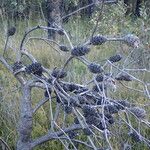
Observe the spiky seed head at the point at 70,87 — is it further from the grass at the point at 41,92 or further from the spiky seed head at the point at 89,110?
the spiky seed head at the point at 89,110

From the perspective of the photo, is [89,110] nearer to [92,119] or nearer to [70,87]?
[92,119]

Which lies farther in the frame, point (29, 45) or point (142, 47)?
point (29, 45)

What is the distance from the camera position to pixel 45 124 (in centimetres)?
306

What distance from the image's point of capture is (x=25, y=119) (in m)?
1.93

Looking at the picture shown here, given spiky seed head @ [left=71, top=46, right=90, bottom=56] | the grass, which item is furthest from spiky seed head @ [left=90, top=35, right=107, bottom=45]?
the grass

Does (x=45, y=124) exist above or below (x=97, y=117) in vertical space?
below

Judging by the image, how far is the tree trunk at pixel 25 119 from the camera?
1.92 metres

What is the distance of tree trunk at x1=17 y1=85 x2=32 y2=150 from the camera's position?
6.30ft

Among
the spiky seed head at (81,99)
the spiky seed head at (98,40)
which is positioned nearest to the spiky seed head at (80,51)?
the spiky seed head at (98,40)

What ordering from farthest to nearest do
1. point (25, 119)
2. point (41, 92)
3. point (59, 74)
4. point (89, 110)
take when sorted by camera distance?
point (41, 92) → point (25, 119) → point (59, 74) → point (89, 110)

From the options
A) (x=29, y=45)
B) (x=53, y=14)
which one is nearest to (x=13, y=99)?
(x=29, y=45)

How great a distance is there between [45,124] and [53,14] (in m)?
3.51

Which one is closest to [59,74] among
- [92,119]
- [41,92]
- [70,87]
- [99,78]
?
[70,87]

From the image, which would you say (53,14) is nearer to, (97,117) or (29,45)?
(29,45)
